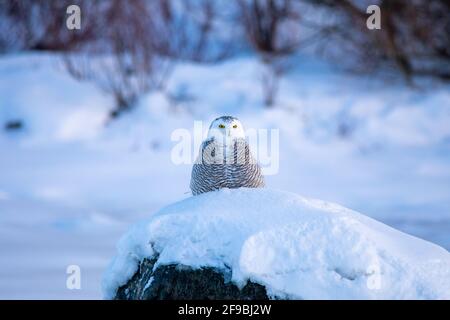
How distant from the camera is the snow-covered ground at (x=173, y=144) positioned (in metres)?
8.70

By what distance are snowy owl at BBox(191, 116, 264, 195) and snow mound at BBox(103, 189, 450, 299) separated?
53cm

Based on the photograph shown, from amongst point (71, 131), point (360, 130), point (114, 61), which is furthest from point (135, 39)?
point (360, 130)

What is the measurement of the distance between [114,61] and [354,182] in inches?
159

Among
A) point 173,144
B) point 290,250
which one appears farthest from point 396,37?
point 290,250

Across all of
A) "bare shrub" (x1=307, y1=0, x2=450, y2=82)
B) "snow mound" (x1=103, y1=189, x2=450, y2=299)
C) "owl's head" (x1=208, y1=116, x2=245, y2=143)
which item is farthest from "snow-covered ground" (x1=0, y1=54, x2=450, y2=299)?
"snow mound" (x1=103, y1=189, x2=450, y2=299)

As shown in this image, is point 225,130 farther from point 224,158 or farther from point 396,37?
point 396,37

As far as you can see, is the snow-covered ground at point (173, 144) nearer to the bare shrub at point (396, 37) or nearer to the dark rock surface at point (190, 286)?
the bare shrub at point (396, 37)

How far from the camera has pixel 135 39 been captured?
12188mm

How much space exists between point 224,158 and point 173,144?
6.46 metres

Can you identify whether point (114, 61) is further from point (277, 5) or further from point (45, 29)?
point (277, 5)

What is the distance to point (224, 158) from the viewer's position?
4605mm

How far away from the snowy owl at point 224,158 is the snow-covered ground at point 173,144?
A: 2.99m

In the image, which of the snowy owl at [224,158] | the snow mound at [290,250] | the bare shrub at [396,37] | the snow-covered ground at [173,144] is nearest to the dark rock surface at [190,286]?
the snow mound at [290,250]

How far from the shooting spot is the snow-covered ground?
28.6 ft
